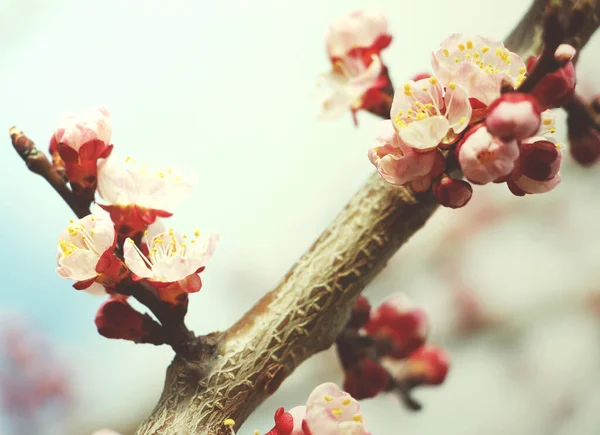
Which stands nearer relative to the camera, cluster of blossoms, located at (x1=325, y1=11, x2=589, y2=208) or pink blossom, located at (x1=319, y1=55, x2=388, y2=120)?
cluster of blossoms, located at (x1=325, y1=11, x2=589, y2=208)

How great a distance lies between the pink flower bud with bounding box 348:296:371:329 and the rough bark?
2.9 inches

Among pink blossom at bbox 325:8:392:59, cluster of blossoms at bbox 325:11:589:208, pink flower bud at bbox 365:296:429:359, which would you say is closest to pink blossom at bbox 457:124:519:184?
cluster of blossoms at bbox 325:11:589:208

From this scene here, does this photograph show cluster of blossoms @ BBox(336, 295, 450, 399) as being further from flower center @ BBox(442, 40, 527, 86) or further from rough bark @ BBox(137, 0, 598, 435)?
flower center @ BBox(442, 40, 527, 86)

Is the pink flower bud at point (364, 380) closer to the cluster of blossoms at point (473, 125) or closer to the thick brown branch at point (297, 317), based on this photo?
the thick brown branch at point (297, 317)

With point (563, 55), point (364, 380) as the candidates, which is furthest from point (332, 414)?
point (563, 55)

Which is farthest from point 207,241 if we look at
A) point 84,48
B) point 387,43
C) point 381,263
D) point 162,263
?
point 84,48

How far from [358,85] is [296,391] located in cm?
84

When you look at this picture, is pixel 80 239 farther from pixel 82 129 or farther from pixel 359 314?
pixel 359 314

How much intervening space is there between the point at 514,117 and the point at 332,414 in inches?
10.0

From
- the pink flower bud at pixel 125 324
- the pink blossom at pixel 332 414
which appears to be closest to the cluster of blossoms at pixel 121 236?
the pink flower bud at pixel 125 324

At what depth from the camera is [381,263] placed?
0.55m

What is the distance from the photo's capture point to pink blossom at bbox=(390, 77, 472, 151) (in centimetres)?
40

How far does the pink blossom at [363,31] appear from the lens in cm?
60

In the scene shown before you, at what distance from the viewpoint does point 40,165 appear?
0.49 metres
